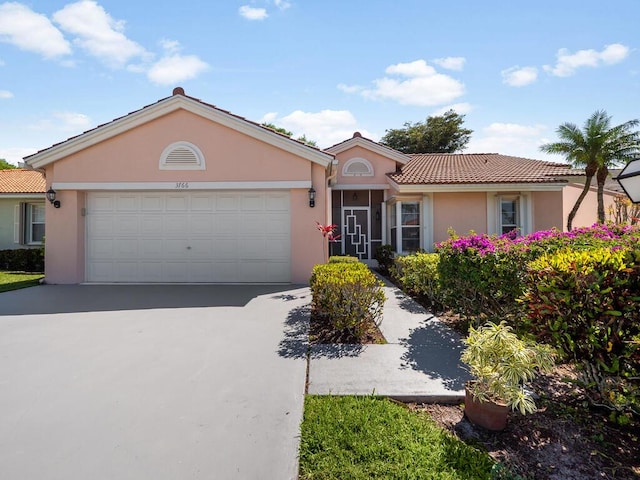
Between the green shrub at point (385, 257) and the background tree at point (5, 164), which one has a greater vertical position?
the background tree at point (5, 164)

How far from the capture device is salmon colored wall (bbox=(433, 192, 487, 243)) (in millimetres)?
12938

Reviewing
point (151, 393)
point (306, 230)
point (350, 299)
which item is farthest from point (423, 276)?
point (151, 393)

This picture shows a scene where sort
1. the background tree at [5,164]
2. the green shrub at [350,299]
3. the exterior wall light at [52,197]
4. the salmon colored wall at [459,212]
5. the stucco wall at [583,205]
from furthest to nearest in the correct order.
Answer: the background tree at [5,164] < the stucco wall at [583,205] < the salmon colored wall at [459,212] < the exterior wall light at [52,197] < the green shrub at [350,299]

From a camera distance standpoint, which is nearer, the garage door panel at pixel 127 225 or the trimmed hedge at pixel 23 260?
the garage door panel at pixel 127 225

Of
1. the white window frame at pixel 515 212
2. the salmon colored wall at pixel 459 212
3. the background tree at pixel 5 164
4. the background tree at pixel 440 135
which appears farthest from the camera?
the background tree at pixel 5 164

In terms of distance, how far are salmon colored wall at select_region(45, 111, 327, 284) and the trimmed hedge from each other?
611 centimetres

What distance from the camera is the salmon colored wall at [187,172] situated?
9797mm

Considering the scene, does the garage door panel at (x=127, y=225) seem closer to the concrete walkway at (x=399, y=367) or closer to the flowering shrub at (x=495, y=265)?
the concrete walkway at (x=399, y=367)

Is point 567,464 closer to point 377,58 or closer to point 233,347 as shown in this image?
point 233,347

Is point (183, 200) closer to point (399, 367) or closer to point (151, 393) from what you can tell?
point (151, 393)

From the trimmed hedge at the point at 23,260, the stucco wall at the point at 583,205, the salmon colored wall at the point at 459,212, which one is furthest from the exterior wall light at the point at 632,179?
the trimmed hedge at the point at 23,260

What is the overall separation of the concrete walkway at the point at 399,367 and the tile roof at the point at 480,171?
837cm

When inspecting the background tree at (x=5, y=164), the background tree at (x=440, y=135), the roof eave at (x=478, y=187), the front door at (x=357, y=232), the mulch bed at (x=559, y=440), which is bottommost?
the mulch bed at (x=559, y=440)

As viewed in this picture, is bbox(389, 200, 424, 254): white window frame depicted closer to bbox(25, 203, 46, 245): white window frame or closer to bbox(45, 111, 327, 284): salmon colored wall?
bbox(45, 111, 327, 284): salmon colored wall
